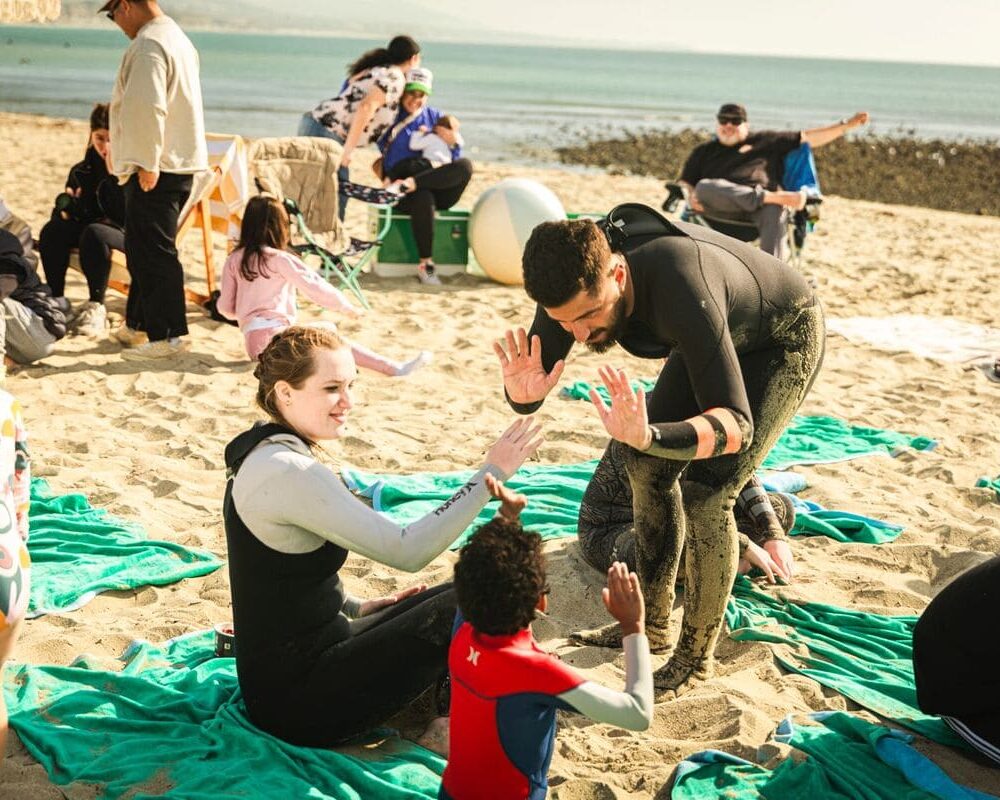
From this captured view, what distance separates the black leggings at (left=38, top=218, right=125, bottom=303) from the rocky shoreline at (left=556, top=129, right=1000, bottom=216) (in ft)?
46.0

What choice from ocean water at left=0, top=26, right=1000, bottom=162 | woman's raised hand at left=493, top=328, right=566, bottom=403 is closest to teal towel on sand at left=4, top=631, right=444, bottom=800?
woman's raised hand at left=493, top=328, right=566, bottom=403

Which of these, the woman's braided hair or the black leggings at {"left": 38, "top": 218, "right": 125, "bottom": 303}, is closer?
the woman's braided hair

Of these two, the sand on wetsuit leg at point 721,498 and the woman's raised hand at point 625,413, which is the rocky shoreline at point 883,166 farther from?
the woman's raised hand at point 625,413

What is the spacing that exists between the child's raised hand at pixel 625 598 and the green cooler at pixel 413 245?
22.8ft

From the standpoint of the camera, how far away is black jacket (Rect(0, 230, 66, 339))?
20.4 feet

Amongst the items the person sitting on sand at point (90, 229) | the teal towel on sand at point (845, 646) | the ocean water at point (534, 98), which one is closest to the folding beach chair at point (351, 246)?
the person sitting on sand at point (90, 229)

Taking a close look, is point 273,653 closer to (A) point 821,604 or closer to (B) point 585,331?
(B) point 585,331

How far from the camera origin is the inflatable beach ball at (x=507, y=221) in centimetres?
879

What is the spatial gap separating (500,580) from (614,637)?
1510 millimetres

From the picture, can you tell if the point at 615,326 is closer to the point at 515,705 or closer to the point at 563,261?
the point at 563,261

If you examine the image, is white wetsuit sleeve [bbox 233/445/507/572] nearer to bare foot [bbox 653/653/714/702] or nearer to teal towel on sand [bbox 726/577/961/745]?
bare foot [bbox 653/653/714/702]

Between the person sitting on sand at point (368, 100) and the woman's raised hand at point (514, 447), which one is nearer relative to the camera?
the woman's raised hand at point (514, 447)

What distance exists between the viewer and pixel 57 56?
191 feet

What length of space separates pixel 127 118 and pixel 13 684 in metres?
4.03
